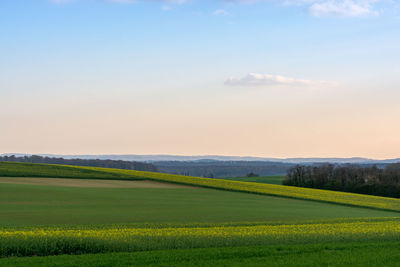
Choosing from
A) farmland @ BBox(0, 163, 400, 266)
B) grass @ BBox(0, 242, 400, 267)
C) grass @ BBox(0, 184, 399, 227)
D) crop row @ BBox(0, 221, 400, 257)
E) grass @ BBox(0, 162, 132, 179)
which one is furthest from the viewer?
grass @ BBox(0, 162, 132, 179)

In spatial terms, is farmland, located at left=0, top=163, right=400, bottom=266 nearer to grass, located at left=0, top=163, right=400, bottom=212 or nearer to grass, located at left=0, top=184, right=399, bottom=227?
grass, located at left=0, top=184, right=399, bottom=227

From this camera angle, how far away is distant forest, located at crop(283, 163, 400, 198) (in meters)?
88.4

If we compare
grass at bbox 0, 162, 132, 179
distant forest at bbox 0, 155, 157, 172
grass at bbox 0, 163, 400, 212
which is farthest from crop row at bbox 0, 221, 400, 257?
distant forest at bbox 0, 155, 157, 172

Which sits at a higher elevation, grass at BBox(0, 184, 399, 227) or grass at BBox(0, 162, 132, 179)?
grass at BBox(0, 162, 132, 179)

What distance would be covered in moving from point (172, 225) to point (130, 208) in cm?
924

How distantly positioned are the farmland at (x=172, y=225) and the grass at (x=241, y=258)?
0.14 feet

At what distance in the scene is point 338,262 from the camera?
49.3 feet

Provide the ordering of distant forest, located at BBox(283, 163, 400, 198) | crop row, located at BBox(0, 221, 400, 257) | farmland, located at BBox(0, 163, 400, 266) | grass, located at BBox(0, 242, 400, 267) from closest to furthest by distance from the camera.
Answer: grass, located at BBox(0, 242, 400, 267)
farmland, located at BBox(0, 163, 400, 266)
crop row, located at BBox(0, 221, 400, 257)
distant forest, located at BBox(283, 163, 400, 198)

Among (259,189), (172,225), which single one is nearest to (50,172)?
(259,189)

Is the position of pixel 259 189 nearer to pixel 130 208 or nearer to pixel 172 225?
pixel 130 208

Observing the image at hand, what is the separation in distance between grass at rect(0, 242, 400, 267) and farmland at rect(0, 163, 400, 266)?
4 centimetres

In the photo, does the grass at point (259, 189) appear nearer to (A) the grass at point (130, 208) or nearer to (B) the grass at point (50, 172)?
(B) the grass at point (50, 172)

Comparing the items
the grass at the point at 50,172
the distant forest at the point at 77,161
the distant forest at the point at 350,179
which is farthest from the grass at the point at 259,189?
the distant forest at the point at 77,161

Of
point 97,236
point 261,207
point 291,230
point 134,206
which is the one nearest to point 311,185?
point 261,207
